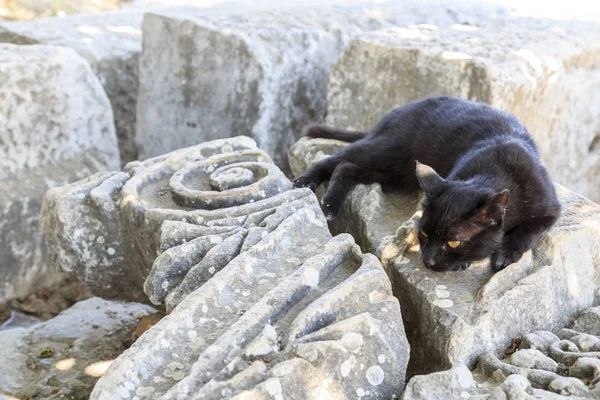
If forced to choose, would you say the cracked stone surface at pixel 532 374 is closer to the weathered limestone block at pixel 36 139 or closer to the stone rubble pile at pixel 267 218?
the stone rubble pile at pixel 267 218

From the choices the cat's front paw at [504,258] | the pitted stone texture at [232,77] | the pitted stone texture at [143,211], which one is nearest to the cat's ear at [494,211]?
the cat's front paw at [504,258]

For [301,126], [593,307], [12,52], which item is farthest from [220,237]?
[301,126]

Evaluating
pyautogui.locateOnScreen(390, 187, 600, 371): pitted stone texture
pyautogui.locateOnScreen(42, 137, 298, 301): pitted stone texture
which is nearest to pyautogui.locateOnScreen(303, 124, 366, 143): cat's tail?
pyautogui.locateOnScreen(42, 137, 298, 301): pitted stone texture

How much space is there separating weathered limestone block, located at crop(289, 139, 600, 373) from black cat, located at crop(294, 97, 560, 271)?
0.17 ft

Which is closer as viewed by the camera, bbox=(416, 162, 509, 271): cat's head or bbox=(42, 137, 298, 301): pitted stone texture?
bbox=(416, 162, 509, 271): cat's head

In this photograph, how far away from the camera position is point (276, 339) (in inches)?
69.6

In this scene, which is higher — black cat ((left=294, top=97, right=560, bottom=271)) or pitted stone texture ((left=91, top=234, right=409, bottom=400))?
black cat ((left=294, top=97, right=560, bottom=271))

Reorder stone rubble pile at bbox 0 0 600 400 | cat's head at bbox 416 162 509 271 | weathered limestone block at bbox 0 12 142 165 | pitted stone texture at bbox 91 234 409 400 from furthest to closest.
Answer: weathered limestone block at bbox 0 12 142 165 < cat's head at bbox 416 162 509 271 < stone rubble pile at bbox 0 0 600 400 < pitted stone texture at bbox 91 234 409 400

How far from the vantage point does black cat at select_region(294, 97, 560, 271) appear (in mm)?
2121

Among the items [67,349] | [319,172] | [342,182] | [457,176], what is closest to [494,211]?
[457,176]

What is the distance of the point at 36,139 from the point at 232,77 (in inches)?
42.0

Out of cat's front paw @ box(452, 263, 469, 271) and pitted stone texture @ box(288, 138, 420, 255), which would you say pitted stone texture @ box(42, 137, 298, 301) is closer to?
pitted stone texture @ box(288, 138, 420, 255)

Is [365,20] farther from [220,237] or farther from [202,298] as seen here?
[202,298]

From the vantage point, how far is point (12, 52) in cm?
341
